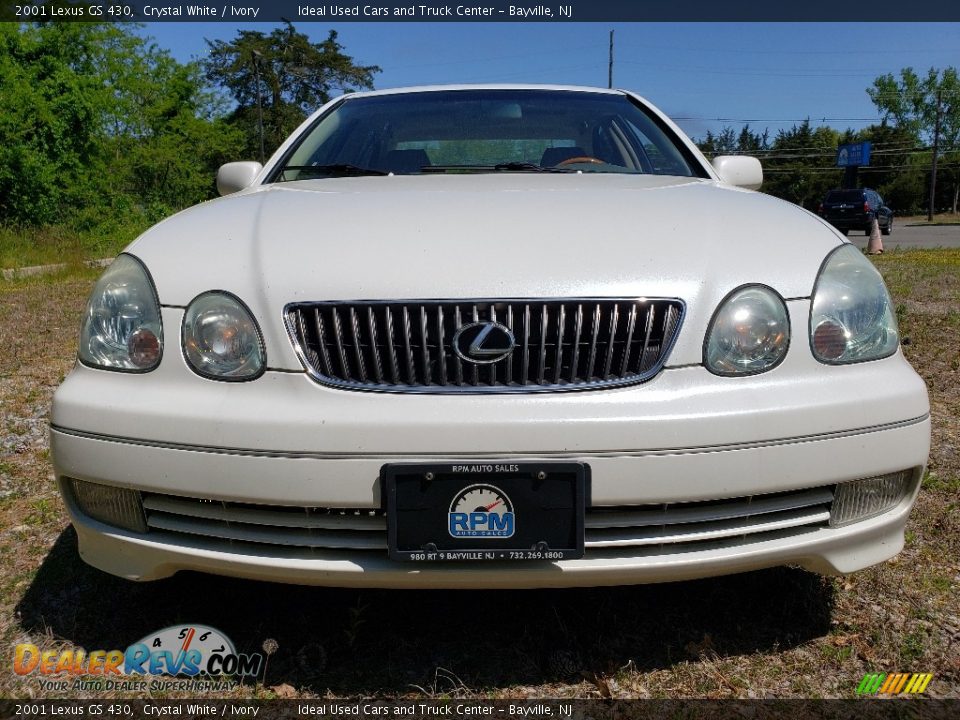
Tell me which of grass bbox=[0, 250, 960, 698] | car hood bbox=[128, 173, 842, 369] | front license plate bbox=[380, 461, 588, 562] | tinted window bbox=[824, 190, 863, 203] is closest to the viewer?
front license plate bbox=[380, 461, 588, 562]

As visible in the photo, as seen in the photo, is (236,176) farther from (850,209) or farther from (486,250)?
(850,209)

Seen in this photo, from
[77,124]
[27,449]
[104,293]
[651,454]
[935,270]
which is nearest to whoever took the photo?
[651,454]

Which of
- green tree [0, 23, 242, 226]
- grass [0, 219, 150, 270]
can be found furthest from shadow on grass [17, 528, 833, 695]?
green tree [0, 23, 242, 226]

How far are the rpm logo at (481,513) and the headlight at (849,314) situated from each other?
2.41ft

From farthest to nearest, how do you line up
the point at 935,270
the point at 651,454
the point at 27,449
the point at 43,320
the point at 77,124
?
the point at 77,124 < the point at 935,270 < the point at 43,320 < the point at 27,449 < the point at 651,454

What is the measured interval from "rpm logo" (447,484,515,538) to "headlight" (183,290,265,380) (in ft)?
1.59

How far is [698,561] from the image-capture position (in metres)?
1.59

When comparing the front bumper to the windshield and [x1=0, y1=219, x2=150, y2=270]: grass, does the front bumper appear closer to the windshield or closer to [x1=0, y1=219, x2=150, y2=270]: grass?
the windshield

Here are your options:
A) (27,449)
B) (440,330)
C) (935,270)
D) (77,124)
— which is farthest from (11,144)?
(440,330)

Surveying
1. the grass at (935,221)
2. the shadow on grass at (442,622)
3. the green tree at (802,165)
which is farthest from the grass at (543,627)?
the green tree at (802,165)

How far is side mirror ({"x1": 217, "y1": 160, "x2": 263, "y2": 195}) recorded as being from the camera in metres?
2.72

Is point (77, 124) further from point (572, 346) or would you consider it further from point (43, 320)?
point (572, 346)

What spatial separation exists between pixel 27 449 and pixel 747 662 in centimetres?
293

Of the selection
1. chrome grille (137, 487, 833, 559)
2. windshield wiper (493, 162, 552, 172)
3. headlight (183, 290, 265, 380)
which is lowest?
chrome grille (137, 487, 833, 559)
